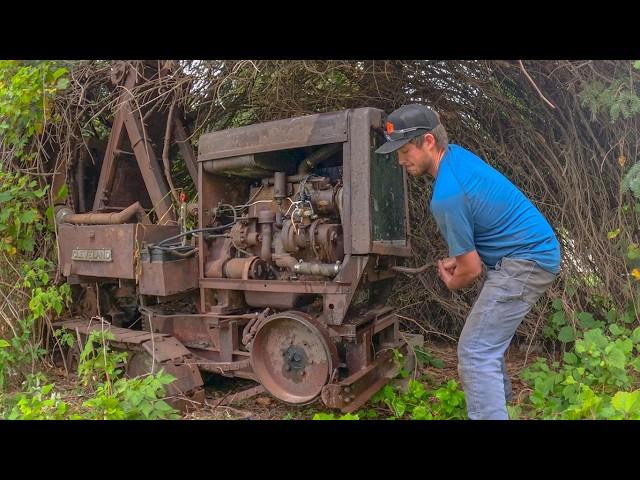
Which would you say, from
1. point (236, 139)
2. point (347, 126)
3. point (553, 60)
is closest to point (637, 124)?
point (553, 60)

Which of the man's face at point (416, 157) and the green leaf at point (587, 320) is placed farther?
the green leaf at point (587, 320)

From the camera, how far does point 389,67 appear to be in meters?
4.95

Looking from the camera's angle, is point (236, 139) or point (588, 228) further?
point (588, 228)

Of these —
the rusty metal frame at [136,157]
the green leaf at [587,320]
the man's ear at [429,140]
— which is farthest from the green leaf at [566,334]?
the rusty metal frame at [136,157]

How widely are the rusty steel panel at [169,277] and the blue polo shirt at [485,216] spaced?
2.40 metres

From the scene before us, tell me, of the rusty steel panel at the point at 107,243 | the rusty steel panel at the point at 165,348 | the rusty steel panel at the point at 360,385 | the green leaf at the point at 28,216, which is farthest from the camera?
the green leaf at the point at 28,216

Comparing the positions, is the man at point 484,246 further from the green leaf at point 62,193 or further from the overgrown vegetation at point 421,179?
the green leaf at point 62,193

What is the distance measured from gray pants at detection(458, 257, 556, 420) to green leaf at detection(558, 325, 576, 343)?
6.11ft

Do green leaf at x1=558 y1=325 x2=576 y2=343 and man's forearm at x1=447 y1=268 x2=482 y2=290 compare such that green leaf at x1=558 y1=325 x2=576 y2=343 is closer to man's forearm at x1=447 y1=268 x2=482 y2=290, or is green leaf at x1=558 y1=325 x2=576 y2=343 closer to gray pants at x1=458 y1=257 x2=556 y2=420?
gray pants at x1=458 y1=257 x2=556 y2=420

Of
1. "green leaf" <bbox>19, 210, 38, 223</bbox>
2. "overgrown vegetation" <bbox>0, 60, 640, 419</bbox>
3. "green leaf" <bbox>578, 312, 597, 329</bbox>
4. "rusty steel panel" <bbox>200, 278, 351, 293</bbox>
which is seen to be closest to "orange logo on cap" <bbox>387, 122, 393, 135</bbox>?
"rusty steel panel" <bbox>200, 278, 351, 293</bbox>

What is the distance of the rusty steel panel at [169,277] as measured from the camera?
406 cm

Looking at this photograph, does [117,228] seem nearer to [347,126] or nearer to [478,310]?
[347,126]

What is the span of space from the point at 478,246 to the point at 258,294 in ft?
6.27

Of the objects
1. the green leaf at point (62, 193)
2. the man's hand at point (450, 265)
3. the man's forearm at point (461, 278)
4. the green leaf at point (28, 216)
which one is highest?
the green leaf at point (62, 193)
